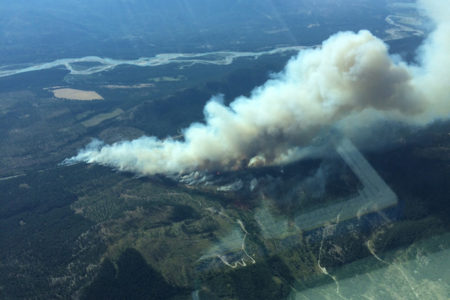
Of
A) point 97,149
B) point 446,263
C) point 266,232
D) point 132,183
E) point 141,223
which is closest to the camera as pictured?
point 446,263

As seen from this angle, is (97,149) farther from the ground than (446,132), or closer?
closer

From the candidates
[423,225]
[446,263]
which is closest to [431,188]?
[423,225]

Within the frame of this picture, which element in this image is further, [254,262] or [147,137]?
[147,137]

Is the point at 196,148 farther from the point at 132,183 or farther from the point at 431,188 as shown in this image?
the point at 431,188

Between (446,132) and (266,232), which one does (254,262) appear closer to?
(266,232)

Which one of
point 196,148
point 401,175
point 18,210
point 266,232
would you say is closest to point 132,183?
point 196,148

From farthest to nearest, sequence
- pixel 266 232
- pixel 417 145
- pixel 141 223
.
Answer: pixel 417 145, pixel 141 223, pixel 266 232
